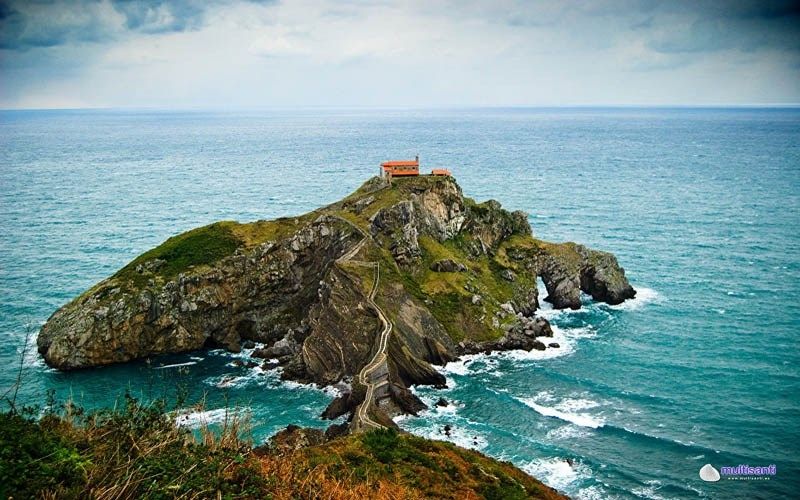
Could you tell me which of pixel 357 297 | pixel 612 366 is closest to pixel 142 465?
pixel 357 297

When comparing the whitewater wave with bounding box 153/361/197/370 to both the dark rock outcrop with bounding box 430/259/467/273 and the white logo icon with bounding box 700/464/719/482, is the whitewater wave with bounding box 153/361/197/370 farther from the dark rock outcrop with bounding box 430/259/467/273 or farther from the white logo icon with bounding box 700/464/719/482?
the white logo icon with bounding box 700/464/719/482

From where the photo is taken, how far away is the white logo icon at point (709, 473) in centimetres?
5378

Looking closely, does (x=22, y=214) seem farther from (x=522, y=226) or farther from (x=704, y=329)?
(x=704, y=329)

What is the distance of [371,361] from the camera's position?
6956 centimetres

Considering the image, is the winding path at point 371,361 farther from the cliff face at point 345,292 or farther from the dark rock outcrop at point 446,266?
the dark rock outcrop at point 446,266

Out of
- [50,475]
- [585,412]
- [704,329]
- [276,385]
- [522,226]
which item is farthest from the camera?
[522,226]

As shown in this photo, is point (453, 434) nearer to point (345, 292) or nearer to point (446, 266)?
point (345, 292)

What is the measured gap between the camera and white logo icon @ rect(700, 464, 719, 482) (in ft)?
176

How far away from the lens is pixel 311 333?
255 feet

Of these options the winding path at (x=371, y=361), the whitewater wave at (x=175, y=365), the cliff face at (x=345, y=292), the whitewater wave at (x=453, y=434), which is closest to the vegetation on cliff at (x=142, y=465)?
the winding path at (x=371, y=361)

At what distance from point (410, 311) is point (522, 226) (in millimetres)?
38207

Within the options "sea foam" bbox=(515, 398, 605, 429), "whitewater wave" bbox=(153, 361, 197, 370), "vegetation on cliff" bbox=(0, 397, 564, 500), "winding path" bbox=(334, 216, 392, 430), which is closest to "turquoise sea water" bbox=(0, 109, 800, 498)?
"sea foam" bbox=(515, 398, 605, 429)

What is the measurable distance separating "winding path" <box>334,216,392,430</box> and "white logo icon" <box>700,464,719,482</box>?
91.7 feet

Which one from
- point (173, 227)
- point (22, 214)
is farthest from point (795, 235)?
point (22, 214)
